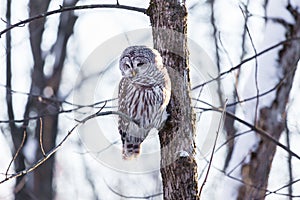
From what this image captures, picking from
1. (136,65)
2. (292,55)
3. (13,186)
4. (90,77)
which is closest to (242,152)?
(292,55)

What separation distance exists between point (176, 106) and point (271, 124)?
215 centimetres

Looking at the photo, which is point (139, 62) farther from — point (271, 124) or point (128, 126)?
point (271, 124)

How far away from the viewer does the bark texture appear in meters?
7.21

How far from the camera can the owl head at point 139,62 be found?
17.8ft

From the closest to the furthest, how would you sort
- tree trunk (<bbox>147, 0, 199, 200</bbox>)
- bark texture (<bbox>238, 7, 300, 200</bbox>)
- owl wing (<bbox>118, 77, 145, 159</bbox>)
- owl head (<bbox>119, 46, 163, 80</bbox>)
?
tree trunk (<bbox>147, 0, 199, 200</bbox>), owl head (<bbox>119, 46, 163, 80</bbox>), owl wing (<bbox>118, 77, 145, 159</bbox>), bark texture (<bbox>238, 7, 300, 200</bbox>)

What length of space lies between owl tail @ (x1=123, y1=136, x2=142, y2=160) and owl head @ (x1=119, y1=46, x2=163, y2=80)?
0.53 meters

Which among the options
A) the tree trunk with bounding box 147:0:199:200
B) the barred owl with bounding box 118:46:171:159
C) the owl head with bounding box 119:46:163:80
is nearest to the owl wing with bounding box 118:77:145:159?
the barred owl with bounding box 118:46:171:159

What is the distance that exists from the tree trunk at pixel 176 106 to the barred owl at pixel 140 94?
79 millimetres

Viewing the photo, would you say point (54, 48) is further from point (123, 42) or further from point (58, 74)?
point (123, 42)

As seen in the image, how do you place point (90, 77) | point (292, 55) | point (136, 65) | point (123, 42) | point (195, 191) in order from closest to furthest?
1. point (195, 191)
2. point (136, 65)
3. point (123, 42)
4. point (292, 55)
5. point (90, 77)

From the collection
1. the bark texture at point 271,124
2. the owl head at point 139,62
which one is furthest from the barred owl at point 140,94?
the bark texture at point 271,124

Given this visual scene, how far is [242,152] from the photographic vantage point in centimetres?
734

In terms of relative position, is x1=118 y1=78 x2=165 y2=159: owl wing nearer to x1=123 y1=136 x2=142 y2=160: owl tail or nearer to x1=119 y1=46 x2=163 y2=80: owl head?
x1=123 y1=136 x2=142 y2=160: owl tail

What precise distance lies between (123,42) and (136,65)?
1.40m
